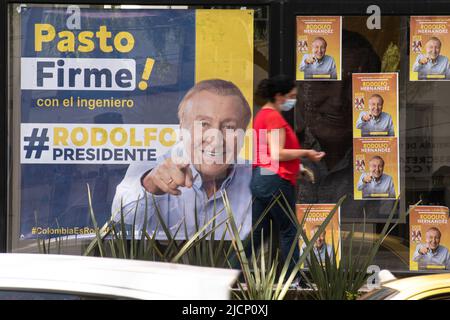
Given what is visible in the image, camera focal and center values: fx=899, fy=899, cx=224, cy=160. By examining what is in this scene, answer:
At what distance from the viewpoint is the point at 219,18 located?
29.8ft

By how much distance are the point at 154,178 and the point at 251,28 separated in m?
1.81

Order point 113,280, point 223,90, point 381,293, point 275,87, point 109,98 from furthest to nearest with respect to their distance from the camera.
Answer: point 223,90 < point 109,98 < point 275,87 < point 381,293 < point 113,280

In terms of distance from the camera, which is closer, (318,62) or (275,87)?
(275,87)

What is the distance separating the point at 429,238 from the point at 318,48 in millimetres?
2251

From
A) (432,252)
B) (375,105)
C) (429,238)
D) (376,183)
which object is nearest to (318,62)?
(375,105)

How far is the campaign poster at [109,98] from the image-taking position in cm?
905

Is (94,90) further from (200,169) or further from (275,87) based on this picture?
(275,87)

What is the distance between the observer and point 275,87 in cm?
816

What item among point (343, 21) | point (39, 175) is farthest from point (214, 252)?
point (343, 21)

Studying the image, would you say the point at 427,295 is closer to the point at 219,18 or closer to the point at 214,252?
the point at 214,252

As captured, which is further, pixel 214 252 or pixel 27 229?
pixel 27 229

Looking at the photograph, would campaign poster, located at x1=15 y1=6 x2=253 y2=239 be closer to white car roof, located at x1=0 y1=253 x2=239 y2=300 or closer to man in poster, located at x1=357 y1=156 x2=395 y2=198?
man in poster, located at x1=357 y1=156 x2=395 y2=198

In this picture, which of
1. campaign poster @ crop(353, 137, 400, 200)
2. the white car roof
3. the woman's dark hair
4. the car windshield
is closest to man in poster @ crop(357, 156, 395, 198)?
campaign poster @ crop(353, 137, 400, 200)

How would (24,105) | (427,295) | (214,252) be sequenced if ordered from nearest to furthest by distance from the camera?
1. (427,295)
2. (214,252)
3. (24,105)
